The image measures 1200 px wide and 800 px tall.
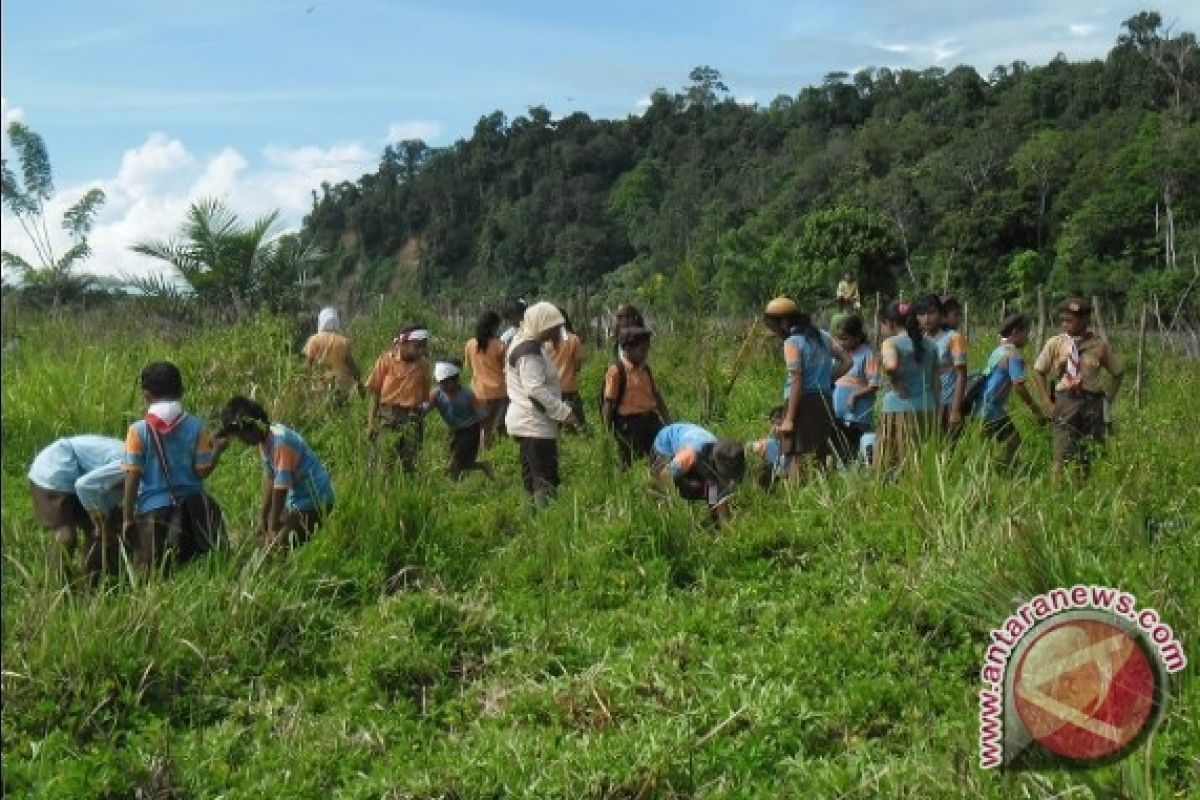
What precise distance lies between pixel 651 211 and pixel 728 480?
5439 centimetres

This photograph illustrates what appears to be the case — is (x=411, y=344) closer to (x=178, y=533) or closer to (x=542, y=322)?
(x=542, y=322)

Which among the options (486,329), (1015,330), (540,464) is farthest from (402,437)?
(1015,330)

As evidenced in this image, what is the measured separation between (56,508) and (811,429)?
3.85 metres

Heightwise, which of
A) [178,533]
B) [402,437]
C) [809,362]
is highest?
[809,362]

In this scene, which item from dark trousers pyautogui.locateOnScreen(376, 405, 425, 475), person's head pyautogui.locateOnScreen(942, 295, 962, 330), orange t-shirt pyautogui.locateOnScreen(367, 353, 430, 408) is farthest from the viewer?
orange t-shirt pyautogui.locateOnScreen(367, 353, 430, 408)

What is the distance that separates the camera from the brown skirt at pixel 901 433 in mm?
5965

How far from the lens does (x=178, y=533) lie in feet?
17.7

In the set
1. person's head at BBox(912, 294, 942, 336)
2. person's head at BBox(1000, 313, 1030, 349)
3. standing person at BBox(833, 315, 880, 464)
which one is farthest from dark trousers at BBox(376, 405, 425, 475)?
person's head at BBox(1000, 313, 1030, 349)

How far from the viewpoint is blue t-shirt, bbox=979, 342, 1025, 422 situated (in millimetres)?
7117

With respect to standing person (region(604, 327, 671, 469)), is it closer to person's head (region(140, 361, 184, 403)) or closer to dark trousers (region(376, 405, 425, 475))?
dark trousers (region(376, 405, 425, 475))

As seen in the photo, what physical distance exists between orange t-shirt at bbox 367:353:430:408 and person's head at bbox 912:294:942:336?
3.20 m

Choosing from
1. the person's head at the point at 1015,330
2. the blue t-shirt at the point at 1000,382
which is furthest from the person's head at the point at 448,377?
the person's head at the point at 1015,330

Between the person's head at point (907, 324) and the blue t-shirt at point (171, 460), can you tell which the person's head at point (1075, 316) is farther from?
the blue t-shirt at point (171, 460)

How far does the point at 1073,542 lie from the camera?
4.73m
